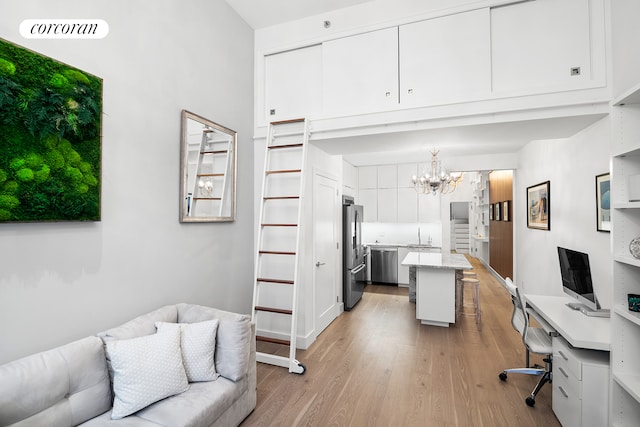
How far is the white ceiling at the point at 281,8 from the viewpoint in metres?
3.18

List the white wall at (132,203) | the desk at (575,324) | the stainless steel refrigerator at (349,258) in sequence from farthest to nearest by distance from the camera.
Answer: the stainless steel refrigerator at (349,258) < the desk at (575,324) < the white wall at (132,203)

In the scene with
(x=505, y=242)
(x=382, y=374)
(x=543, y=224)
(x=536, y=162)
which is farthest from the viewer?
(x=505, y=242)

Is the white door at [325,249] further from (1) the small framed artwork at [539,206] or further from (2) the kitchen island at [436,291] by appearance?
(1) the small framed artwork at [539,206]

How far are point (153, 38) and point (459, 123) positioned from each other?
8.69 feet

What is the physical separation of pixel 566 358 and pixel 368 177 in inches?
200

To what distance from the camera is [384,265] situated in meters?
6.64

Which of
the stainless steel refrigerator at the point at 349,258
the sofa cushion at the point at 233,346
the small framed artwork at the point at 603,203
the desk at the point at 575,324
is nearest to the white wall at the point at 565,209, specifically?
the small framed artwork at the point at 603,203

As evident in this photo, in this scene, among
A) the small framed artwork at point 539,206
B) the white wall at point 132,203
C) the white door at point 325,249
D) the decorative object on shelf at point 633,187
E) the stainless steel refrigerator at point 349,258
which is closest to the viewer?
the white wall at point 132,203

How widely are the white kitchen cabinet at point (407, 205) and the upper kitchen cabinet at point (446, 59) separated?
3.88 metres

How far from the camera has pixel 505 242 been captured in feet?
22.0

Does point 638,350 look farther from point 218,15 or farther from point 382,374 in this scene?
point 218,15

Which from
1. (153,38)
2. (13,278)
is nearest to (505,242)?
(153,38)

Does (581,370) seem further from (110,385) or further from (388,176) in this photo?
(388,176)

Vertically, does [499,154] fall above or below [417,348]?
above
